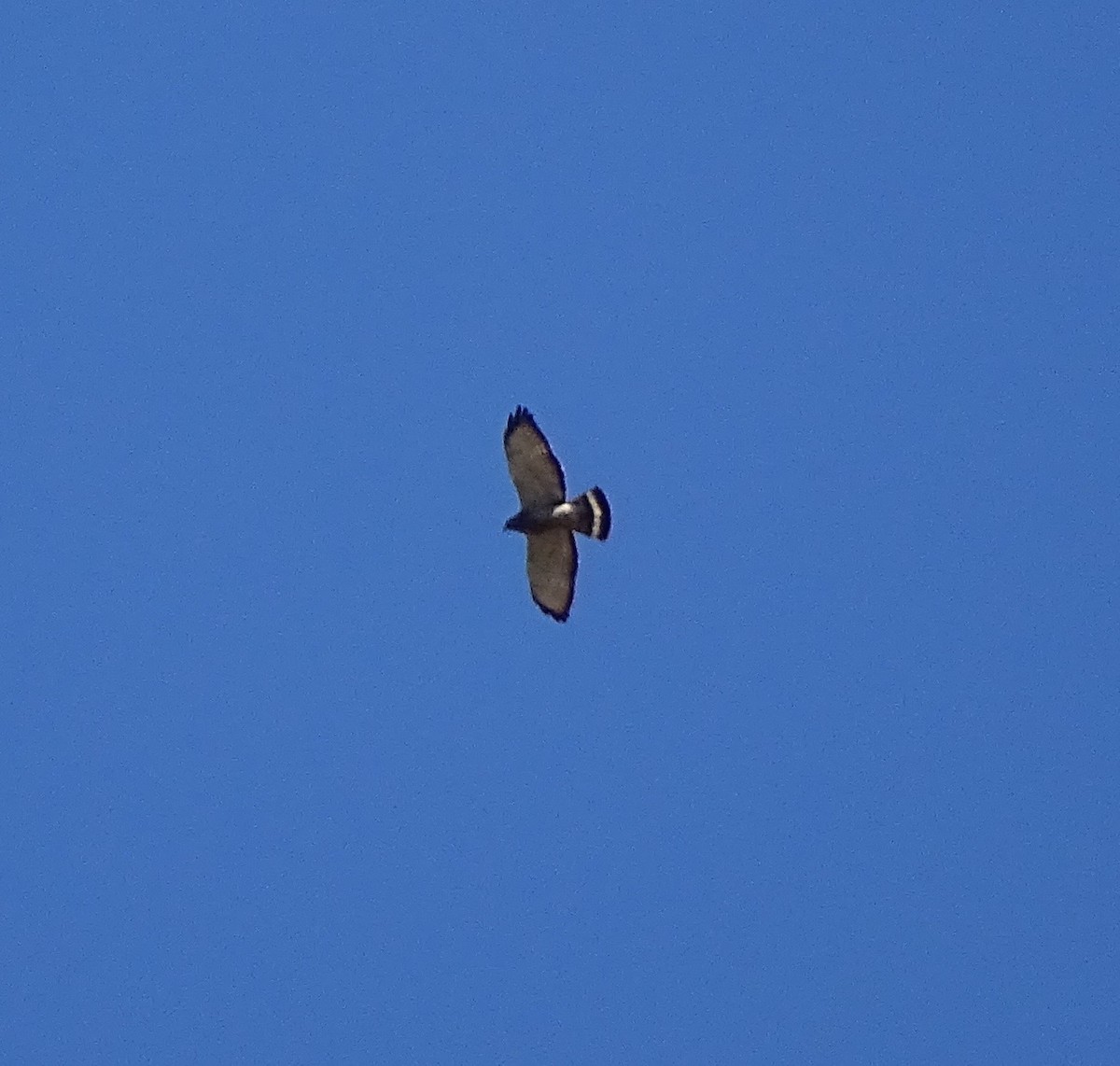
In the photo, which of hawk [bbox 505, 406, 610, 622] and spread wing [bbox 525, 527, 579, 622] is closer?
hawk [bbox 505, 406, 610, 622]

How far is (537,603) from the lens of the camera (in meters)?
22.8

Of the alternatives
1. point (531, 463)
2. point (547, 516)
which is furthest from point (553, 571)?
point (531, 463)

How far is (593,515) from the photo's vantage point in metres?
22.2

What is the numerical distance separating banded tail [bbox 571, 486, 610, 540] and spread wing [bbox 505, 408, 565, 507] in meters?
0.15

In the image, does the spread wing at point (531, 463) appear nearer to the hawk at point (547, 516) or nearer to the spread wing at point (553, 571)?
the hawk at point (547, 516)

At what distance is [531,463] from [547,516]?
44cm

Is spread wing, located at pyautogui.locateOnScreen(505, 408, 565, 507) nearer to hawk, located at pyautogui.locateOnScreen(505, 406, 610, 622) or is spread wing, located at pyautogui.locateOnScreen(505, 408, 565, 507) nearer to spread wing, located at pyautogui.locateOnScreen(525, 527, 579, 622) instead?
hawk, located at pyautogui.locateOnScreen(505, 406, 610, 622)

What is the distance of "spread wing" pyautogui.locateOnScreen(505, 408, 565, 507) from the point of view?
21891 mm

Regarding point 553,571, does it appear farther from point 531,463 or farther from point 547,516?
point 531,463

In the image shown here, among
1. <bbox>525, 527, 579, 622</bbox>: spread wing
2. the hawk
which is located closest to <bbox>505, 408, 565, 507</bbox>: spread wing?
the hawk

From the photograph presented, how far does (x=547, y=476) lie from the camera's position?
72.5 feet

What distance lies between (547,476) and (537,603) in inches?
44.2

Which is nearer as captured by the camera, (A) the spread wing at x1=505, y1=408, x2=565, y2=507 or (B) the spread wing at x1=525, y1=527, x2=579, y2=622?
(A) the spread wing at x1=505, y1=408, x2=565, y2=507

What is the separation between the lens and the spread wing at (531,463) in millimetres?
21891
